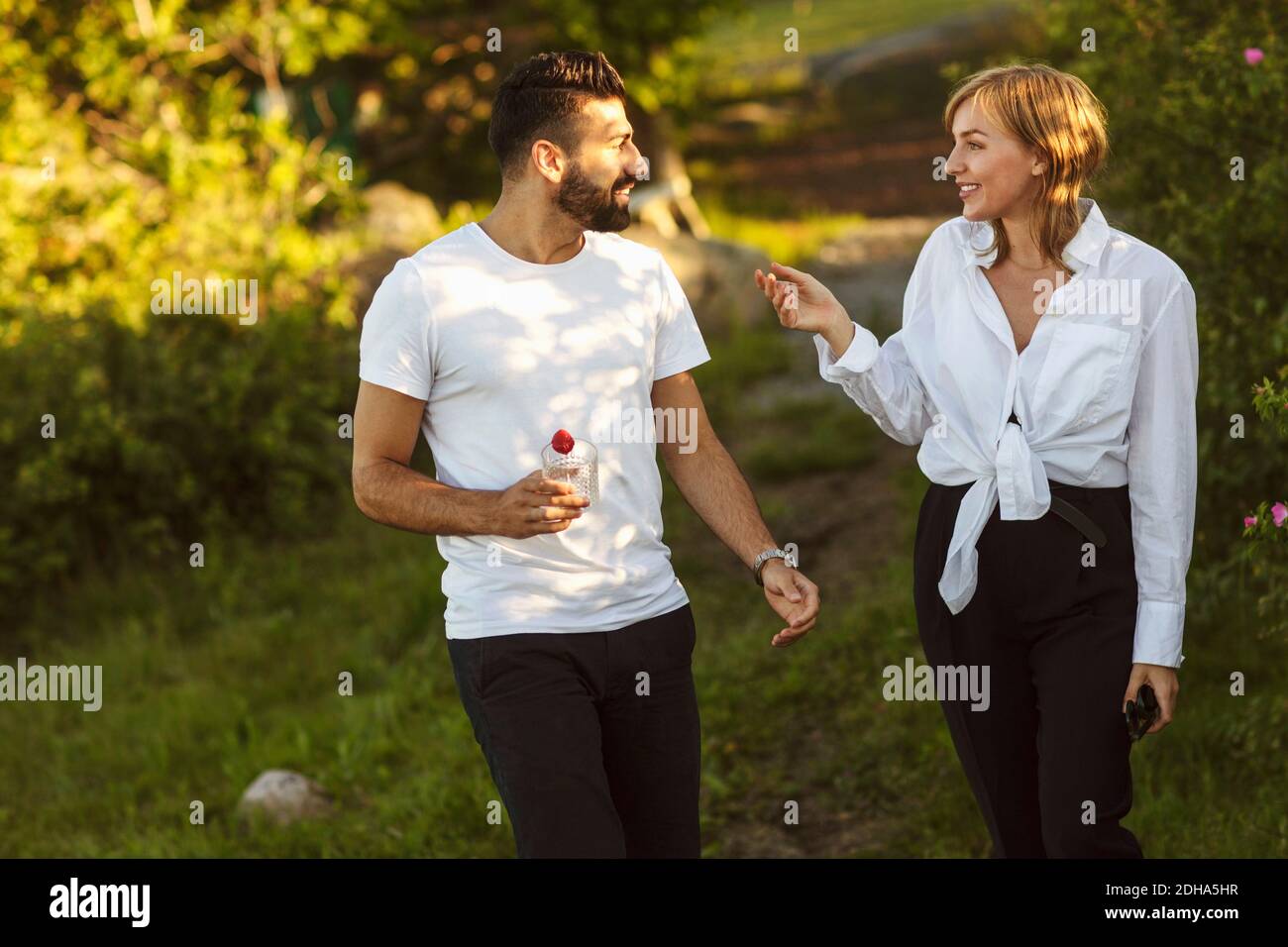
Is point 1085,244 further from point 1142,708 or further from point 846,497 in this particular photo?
point 846,497

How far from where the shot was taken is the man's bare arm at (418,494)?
10.6ft

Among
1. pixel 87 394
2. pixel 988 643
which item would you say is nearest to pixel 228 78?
pixel 87 394

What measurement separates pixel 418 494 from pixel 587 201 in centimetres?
74

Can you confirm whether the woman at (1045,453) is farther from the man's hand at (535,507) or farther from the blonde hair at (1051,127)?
the man's hand at (535,507)

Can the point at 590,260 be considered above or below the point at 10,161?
below

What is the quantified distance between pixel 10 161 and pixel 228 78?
176 centimetres

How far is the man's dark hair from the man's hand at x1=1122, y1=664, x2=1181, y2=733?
1.67 m

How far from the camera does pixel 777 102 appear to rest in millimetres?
18844

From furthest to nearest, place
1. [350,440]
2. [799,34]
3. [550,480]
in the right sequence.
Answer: [799,34] < [350,440] < [550,480]

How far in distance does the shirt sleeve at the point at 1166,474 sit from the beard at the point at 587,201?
1.18m

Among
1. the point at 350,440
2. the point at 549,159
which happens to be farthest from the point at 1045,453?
the point at 350,440

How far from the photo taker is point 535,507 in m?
3.22

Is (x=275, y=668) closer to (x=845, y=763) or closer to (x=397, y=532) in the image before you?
(x=397, y=532)
